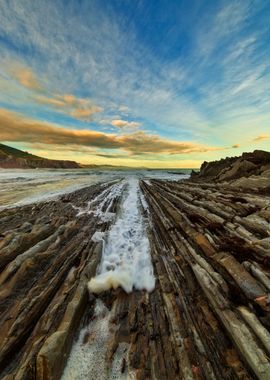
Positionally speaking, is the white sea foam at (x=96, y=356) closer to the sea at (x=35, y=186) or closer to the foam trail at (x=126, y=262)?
the foam trail at (x=126, y=262)

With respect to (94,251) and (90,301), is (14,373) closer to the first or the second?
(90,301)

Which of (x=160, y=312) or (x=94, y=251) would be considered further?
(x=94, y=251)

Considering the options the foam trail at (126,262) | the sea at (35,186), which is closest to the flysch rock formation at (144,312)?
the foam trail at (126,262)

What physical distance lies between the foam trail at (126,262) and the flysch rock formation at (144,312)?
206 mm

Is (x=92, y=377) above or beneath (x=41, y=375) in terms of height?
beneath

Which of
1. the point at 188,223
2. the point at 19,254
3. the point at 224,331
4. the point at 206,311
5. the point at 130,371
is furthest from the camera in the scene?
the point at 188,223

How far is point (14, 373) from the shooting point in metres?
2.67

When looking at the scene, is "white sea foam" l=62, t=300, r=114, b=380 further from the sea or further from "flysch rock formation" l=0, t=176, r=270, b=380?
the sea

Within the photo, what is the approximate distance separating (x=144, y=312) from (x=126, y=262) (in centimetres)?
193

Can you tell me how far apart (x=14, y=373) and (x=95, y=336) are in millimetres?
1263

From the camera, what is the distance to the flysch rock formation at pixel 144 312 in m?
2.81

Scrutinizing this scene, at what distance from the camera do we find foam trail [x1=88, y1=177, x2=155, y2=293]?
187 inches

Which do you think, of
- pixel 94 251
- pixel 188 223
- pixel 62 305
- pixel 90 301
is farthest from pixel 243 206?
pixel 62 305

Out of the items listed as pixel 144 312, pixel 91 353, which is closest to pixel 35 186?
pixel 144 312
